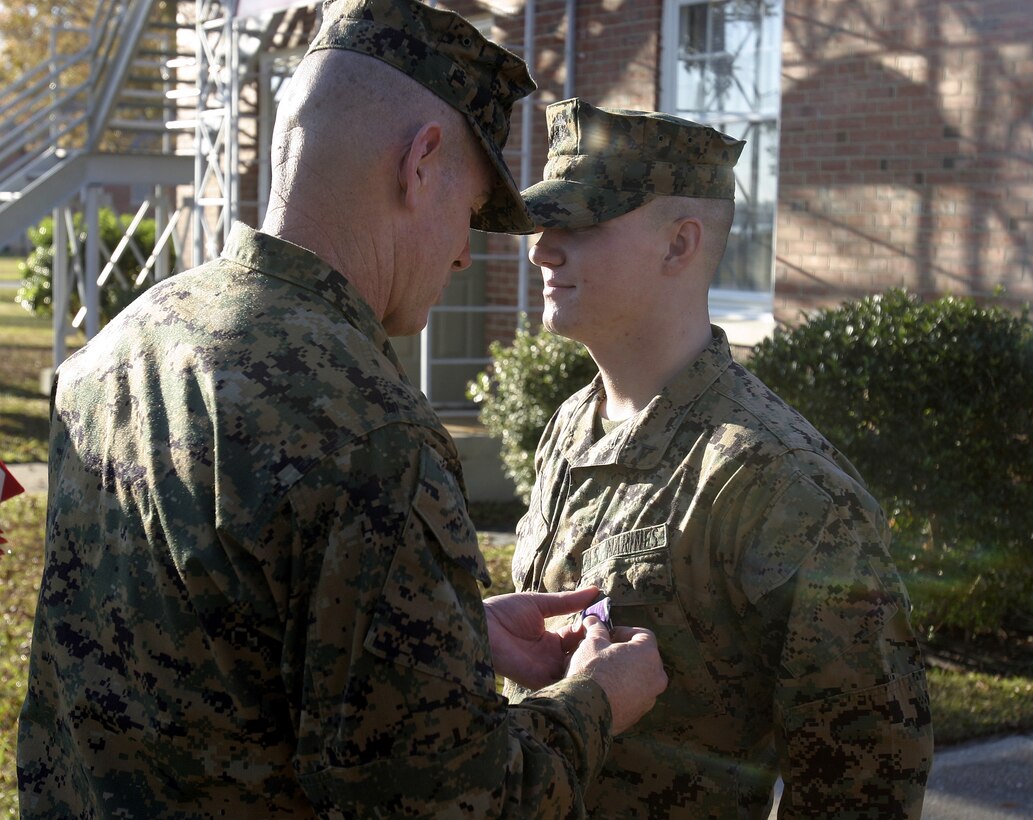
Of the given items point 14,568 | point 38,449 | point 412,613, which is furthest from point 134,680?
point 38,449

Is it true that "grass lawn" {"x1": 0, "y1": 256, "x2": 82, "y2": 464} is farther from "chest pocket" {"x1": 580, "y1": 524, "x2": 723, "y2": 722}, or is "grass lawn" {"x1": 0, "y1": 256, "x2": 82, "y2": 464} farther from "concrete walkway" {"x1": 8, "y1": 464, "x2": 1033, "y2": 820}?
"chest pocket" {"x1": 580, "y1": 524, "x2": 723, "y2": 722}

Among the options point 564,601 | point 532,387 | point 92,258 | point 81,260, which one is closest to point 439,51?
point 564,601

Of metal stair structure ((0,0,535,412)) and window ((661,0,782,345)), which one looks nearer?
window ((661,0,782,345))

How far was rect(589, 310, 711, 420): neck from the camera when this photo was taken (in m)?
2.69

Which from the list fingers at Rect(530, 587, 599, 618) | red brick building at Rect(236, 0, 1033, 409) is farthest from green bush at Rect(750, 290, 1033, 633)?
fingers at Rect(530, 587, 599, 618)

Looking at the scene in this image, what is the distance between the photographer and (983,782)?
4730mm

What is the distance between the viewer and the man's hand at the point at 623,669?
200 centimetres

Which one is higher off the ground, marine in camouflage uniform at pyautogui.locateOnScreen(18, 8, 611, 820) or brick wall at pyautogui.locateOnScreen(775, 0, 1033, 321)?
brick wall at pyautogui.locateOnScreen(775, 0, 1033, 321)

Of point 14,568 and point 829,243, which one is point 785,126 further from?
→ point 14,568

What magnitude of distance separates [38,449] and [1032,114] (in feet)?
30.6

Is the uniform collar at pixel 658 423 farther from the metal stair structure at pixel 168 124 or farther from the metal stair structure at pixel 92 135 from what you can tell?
the metal stair structure at pixel 92 135

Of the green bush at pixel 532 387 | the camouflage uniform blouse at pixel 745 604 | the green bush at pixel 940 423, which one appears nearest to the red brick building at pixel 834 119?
the green bush at pixel 940 423

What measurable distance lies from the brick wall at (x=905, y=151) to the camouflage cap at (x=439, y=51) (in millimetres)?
5442

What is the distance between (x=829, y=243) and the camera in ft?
24.9
